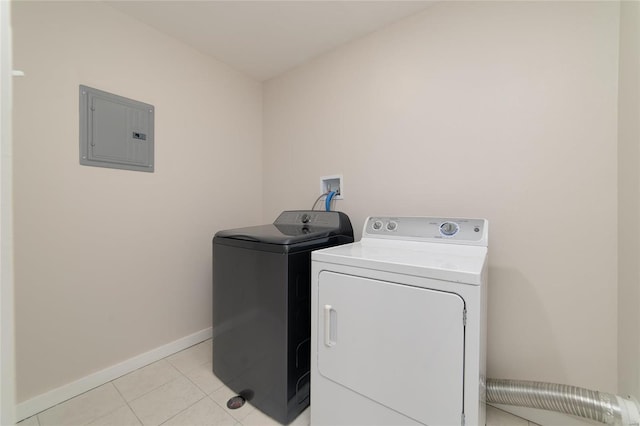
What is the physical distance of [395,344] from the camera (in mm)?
942

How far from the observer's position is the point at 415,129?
162cm

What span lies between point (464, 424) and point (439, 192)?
44.2 inches

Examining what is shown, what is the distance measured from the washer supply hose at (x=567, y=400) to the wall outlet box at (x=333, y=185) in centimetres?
143

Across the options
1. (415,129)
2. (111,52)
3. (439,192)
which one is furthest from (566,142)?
(111,52)

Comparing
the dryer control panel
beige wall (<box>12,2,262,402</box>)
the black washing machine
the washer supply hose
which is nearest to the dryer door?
the black washing machine

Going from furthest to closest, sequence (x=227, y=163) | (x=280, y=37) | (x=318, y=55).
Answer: (x=227, y=163), (x=318, y=55), (x=280, y=37)

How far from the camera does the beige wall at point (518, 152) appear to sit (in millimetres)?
1136

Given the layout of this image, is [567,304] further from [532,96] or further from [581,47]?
Answer: [581,47]

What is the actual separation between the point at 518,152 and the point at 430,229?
60 cm

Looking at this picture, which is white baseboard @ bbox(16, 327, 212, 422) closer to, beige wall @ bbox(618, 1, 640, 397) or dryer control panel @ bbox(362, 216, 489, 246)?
dryer control panel @ bbox(362, 216, 489, 246)

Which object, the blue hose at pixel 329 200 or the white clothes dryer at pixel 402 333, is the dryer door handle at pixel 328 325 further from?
the blue hose at pixel 329 200

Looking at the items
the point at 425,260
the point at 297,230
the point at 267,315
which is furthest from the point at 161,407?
the point at 425,260

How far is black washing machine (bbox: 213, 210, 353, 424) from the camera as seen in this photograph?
1.24 m

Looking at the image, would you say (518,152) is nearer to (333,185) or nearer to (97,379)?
(333,185)
